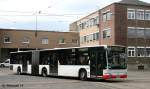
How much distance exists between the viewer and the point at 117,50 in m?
27.7

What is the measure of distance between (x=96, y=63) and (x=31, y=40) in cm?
5656

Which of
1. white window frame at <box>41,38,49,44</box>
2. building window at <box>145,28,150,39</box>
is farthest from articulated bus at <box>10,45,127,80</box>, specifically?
white window frame at <box>41,38,49,44</box>

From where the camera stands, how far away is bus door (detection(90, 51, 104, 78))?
27312mm

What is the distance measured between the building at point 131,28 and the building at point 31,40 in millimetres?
20218

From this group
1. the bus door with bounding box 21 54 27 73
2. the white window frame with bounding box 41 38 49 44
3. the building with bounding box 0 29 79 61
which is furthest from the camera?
the white window frame with bounding box 41 38 49 44

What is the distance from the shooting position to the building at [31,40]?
8094 cm

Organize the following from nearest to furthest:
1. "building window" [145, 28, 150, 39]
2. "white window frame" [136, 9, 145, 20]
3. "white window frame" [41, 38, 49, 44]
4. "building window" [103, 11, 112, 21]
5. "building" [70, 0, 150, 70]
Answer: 1. "building" [70, 0, 150, 70]
2. "white window frame" [136, 9, 145, 20]
3. "building window" [103, 11, 112, 21]
4. "building window" [145, 28, 150, 39]
5. "white window frame" [41, 38, 49, 44]

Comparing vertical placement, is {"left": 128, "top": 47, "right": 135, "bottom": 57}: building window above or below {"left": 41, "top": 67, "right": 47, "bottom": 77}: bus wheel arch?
above

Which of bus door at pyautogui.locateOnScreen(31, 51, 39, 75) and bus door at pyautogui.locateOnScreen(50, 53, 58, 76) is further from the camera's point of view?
bus door at pyautogui.locateOnScreen(31, 51, 39, 75)

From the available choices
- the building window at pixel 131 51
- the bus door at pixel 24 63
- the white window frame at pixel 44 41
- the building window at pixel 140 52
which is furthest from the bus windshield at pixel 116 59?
the white window frame at pixel 44 41

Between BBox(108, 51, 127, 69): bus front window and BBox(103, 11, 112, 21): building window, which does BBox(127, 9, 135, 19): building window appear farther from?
BBox(108, 51, 127, 69): bus front window

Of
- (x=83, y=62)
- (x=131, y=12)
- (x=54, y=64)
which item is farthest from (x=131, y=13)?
(x=83, y=62)

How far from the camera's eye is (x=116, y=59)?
1080 inches

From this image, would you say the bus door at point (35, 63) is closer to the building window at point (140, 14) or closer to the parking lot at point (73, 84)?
the parking lot at point (73, 84)
